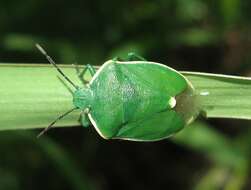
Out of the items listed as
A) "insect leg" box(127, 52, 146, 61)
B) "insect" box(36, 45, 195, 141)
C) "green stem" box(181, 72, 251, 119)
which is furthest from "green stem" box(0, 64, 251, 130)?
"insect leg" box(127, 52, 146, 61)

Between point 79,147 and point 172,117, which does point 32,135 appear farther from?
point 172,117

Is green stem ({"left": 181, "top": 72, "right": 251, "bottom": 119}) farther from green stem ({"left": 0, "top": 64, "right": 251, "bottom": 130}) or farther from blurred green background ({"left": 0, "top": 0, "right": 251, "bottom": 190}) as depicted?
blurred green background ({"left": 0, "top": 0, "right": 251, "bottom": 190})

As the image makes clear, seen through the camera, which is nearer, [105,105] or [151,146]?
[105,105]

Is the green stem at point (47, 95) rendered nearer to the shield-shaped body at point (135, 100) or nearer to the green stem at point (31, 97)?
the green stem at point (31, 97)

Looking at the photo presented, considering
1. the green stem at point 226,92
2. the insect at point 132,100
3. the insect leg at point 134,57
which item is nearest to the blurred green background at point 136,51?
the insect leg at point 134,57

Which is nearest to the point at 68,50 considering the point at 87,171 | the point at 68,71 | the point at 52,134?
the point at 52,134

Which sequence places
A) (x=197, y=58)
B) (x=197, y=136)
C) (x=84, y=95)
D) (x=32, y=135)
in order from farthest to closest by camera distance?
(x=197, y=58) < (x=197, y=136) < (x=32, y=135) < (x=84, y=95)
